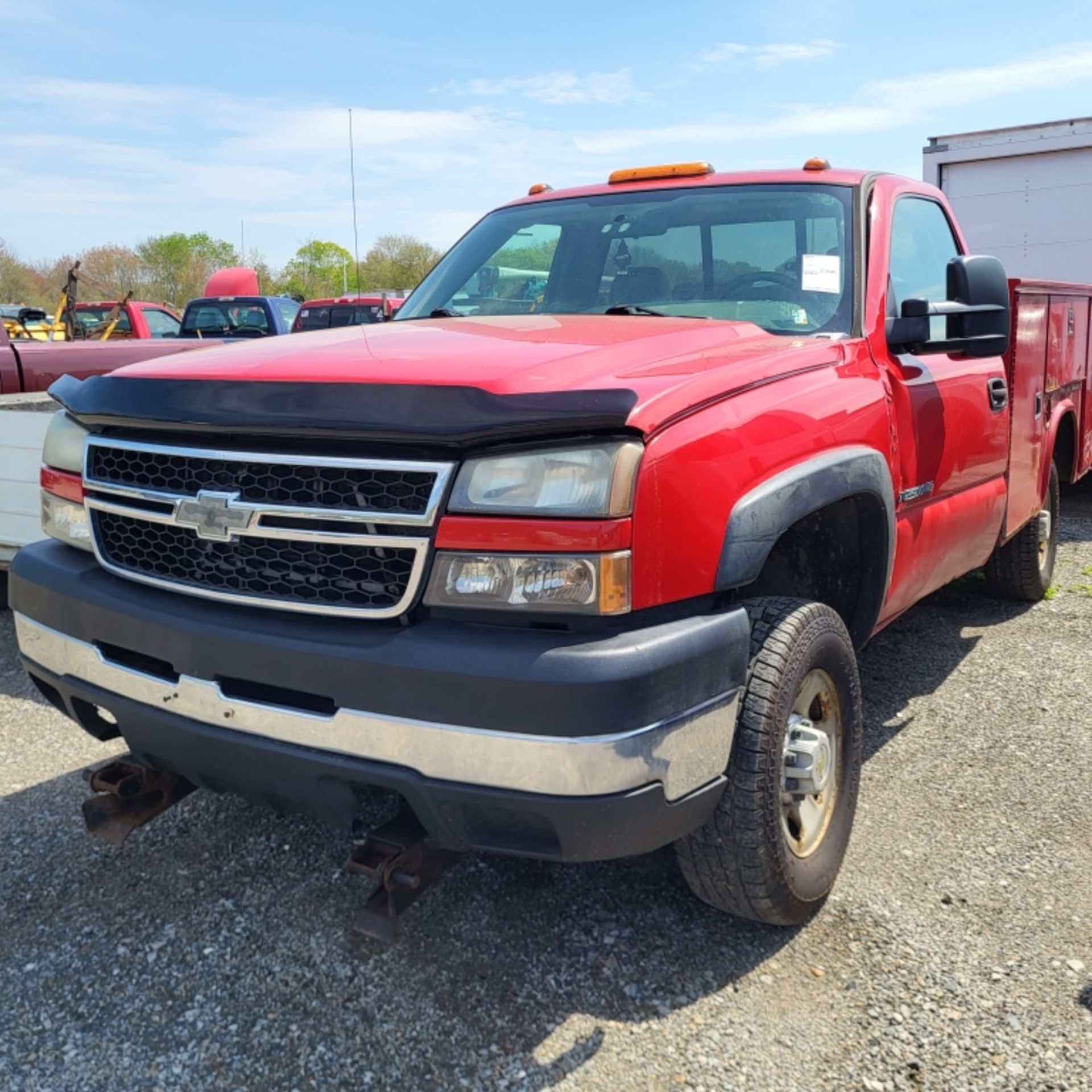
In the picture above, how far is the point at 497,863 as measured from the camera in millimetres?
2988

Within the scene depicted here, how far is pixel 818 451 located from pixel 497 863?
1422mm

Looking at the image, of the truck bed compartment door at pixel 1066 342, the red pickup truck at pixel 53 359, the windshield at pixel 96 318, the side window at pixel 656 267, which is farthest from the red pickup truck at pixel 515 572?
the windshield at pixel 96 318

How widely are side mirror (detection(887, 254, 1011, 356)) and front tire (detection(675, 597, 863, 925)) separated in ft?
3.54

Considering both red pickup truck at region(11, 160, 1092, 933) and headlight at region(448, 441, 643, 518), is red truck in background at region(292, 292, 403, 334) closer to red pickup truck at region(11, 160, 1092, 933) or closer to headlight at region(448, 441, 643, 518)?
red pickup truck at region(11, 160, 1092, 933)

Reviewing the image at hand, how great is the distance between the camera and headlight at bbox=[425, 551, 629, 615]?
6.48 feet

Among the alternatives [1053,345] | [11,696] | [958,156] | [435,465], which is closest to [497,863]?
[435,465]

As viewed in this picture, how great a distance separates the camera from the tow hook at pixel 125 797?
2.78 metres

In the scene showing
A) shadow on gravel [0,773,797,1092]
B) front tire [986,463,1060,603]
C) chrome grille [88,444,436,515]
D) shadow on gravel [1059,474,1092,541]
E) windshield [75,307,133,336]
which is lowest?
shadow on gravel [1059,474,1092,541]

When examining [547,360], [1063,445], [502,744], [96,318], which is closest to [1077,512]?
[1063,445]

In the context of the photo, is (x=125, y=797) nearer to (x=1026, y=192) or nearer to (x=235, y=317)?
(x=1026, y=192)

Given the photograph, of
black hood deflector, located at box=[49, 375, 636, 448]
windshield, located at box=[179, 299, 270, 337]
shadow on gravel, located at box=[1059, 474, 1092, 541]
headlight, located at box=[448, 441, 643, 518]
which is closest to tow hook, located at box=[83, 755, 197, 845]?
black hood deflector, located at box=[49, 375, 636, 448]

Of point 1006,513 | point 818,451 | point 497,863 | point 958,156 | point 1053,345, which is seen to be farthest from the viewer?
point 958,156

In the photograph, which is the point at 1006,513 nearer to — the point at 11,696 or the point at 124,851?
the point at 124,851

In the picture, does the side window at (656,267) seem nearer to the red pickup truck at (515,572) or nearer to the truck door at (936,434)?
the red pickup truck at (515,572)
